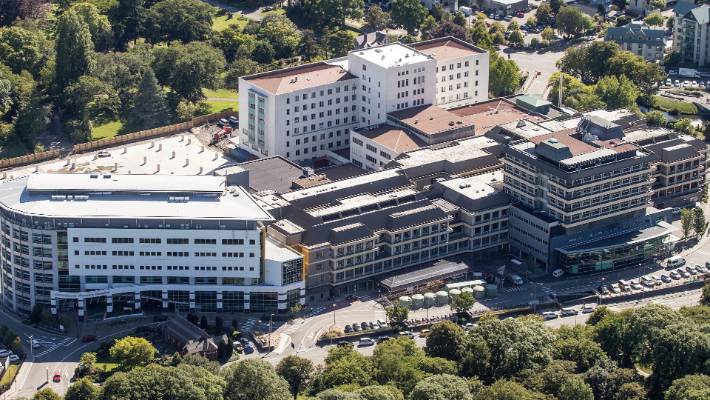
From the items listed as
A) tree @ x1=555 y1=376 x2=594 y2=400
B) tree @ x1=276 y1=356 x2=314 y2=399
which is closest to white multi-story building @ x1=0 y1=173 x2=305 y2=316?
tree @ x1=276 y1=356 x2=314 y2=399

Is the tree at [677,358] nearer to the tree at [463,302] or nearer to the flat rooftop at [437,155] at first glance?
the tree at [463,302]

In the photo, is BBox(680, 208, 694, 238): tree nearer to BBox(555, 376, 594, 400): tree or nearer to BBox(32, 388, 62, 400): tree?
BBox(555, 376, 594, 400): tree

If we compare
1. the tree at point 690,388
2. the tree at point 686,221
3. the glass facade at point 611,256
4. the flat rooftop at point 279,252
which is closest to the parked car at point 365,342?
the flat rooftop at point 279,252

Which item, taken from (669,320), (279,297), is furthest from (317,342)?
(669,320)

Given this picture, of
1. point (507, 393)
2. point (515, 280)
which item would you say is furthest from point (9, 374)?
point (515, 280)

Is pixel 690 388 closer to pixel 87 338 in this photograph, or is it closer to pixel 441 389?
pixel 441 389

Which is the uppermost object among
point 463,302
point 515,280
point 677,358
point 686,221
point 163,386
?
point 686,221
